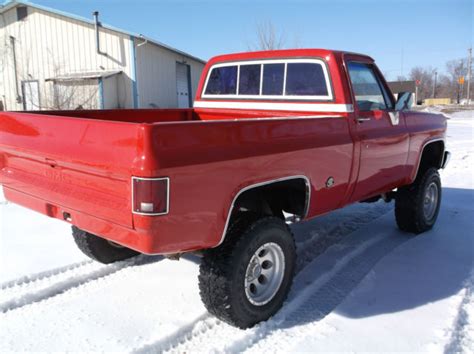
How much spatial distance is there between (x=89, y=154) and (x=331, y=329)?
6.28ft

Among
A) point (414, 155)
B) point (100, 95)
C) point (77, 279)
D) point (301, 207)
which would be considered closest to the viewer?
point (301, 207)

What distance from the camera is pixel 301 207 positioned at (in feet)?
10.6

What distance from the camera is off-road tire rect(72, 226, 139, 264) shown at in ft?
11.9

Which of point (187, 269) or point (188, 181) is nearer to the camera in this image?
point (188, 181)

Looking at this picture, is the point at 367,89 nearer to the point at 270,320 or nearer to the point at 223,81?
the point at 223,81

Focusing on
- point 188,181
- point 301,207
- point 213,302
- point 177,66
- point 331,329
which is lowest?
point 331,329

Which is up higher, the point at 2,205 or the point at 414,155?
the point at 414,155

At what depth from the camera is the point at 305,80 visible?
12.8 ft

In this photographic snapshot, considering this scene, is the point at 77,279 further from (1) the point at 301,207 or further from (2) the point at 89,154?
(1) the point at 301,207

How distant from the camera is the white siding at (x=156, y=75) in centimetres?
1633

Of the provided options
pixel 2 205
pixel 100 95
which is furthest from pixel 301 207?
pixel 100 95

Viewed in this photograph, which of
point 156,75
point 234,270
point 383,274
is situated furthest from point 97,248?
point 156,75

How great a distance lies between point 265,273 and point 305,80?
72.8 inches

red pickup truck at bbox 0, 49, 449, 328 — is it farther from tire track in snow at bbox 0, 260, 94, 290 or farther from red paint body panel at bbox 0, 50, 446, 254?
tire track in snow at bbox 0, 260, 94, 290
